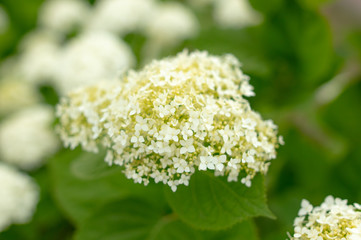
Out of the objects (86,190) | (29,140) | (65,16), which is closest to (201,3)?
(65,16)

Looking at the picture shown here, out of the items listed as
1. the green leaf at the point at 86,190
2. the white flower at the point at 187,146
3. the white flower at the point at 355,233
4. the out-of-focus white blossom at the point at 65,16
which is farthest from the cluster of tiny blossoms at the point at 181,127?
the out-of-focus white blossom at the point at 65,16

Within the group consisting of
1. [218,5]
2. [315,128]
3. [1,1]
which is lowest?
[1,1]

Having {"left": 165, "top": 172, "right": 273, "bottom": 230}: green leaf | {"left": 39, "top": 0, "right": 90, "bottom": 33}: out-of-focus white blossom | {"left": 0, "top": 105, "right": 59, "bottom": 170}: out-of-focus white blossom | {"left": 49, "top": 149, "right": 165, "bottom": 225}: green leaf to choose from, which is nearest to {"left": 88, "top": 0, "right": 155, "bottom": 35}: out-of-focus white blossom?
{"left": 39, "top": 0, "right": 90, "bottom": 33}: out-of-focus white blossom

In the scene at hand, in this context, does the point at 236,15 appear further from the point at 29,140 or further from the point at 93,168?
the point at 93,168

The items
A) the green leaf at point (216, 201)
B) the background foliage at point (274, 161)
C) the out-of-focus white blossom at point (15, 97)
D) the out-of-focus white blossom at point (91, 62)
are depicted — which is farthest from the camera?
the out-of-focus white blossom at point (15, 97)

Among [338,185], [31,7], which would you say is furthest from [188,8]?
[338,185]

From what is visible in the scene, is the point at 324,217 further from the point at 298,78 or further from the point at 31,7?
the point at 31,7

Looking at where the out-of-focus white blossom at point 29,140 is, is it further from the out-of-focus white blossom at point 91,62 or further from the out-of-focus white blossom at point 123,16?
the out-of-focus white blossom at point 123,16
